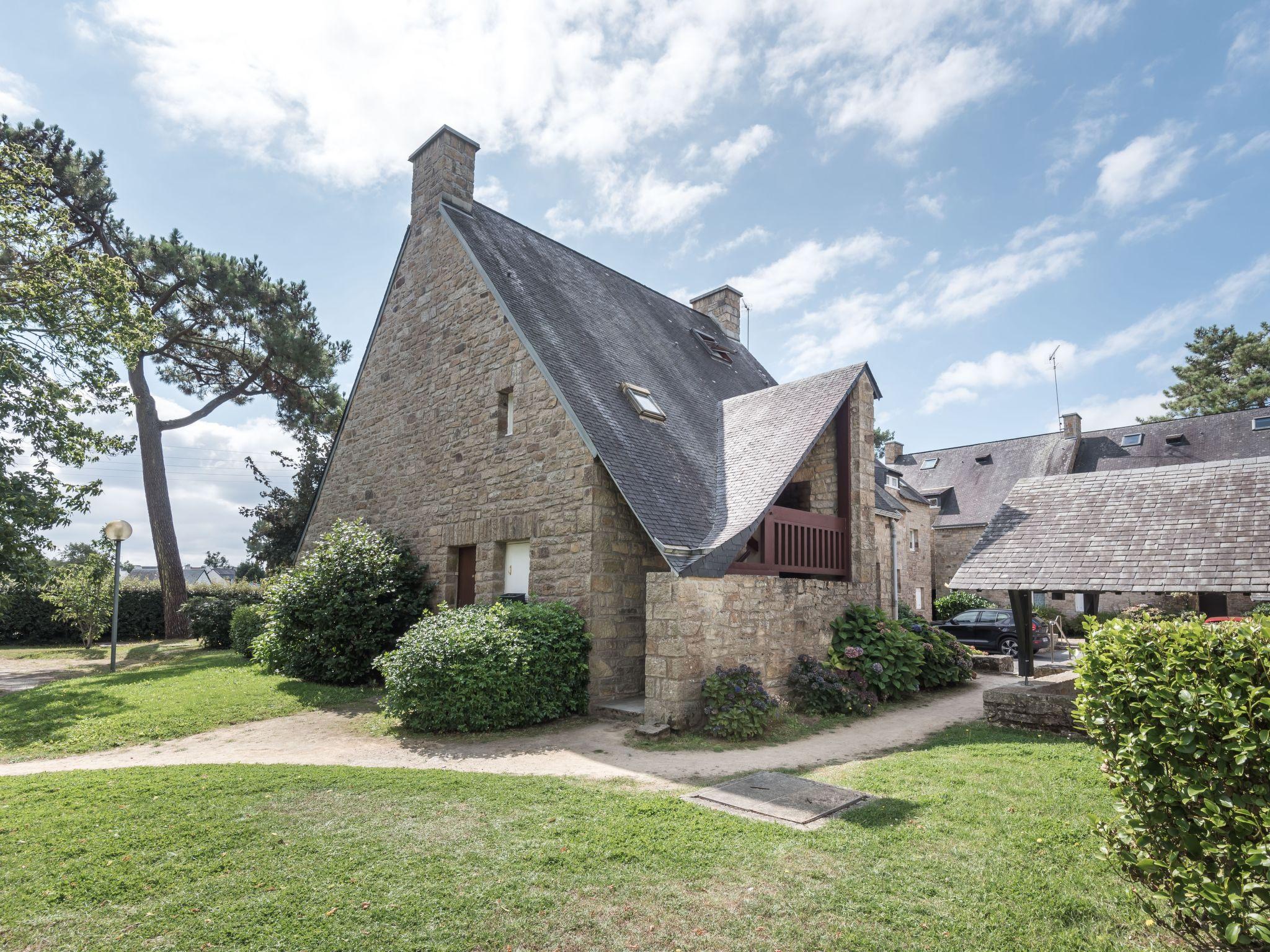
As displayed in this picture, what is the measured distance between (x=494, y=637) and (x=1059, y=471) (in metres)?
27.4

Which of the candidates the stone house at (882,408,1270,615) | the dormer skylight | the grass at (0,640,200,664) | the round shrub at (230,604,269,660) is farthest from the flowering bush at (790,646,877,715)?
the stone house at (882,408,1270,615)

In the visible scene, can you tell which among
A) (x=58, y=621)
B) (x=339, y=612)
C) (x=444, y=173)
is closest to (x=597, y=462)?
(x=339, y=612)

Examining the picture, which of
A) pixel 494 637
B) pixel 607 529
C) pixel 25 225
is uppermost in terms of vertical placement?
pixel 25 225

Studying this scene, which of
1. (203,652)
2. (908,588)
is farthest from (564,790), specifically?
(908,588)

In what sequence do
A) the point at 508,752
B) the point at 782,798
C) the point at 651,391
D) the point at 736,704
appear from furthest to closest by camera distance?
the point at 651,391 < the point at 736,704 < the point at 508,752 < the point at 782,798

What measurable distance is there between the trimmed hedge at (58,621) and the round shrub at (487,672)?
17.3 metres

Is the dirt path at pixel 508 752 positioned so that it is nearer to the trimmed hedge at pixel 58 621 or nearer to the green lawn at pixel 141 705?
the green lawn at pixel 141 705

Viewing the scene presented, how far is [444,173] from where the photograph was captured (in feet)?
44.6

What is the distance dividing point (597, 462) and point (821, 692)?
14.4ft

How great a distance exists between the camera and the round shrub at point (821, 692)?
9.48 m

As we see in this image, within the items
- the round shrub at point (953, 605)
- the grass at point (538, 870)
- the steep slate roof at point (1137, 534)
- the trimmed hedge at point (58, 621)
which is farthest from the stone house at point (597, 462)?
the round shrub at point (953, 605)

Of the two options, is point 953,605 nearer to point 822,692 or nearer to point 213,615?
point 822,692

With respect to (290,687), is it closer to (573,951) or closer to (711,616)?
(711,616)

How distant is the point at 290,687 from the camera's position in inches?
429
